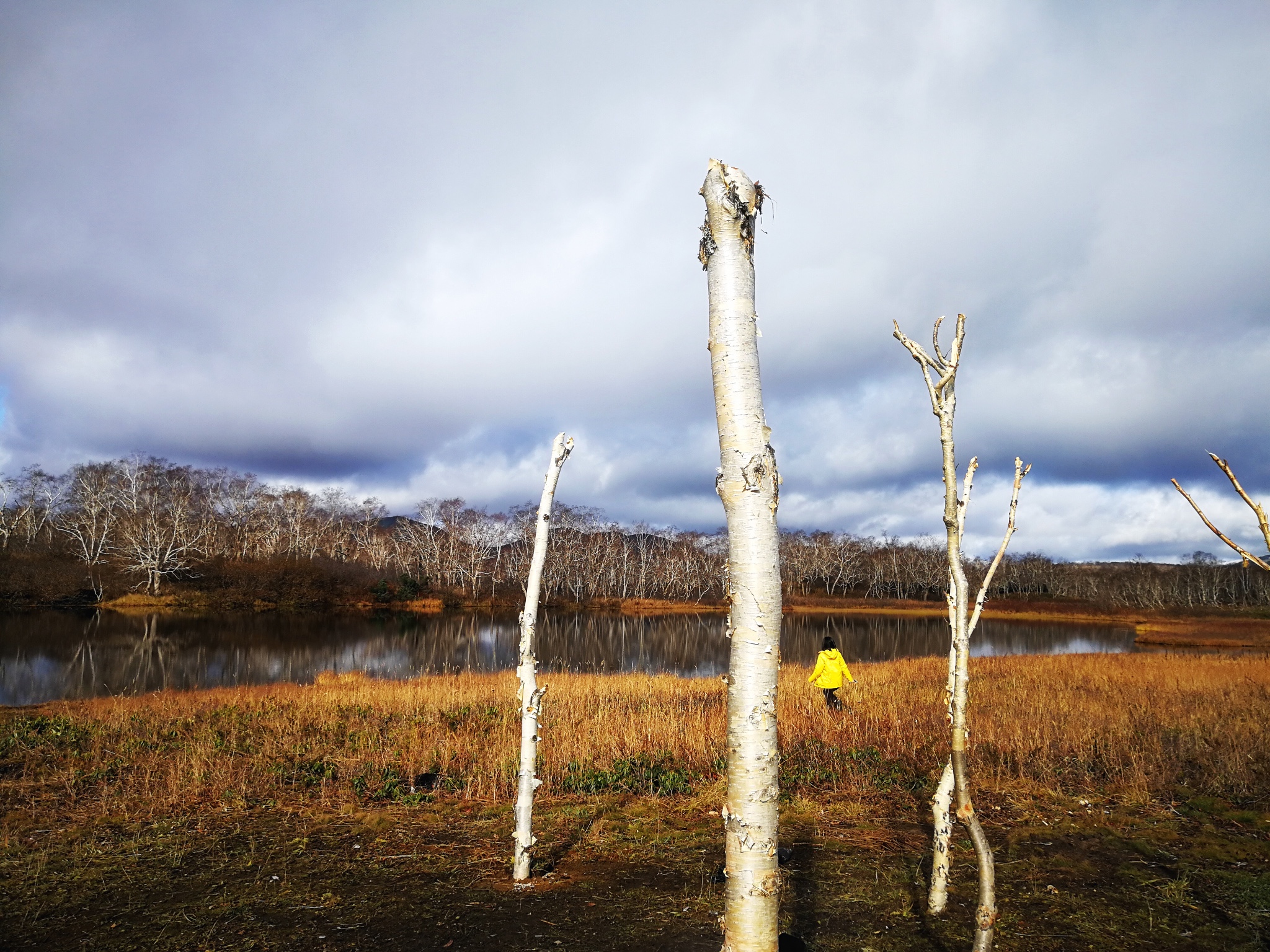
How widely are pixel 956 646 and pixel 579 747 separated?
21.4ft

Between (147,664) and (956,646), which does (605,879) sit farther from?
(147,664)

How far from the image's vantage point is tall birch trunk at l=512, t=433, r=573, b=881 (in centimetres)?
483

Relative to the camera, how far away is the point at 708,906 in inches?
171

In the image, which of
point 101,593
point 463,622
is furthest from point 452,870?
point 101,593

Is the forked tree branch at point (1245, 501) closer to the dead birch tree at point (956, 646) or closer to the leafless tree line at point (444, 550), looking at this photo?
the dead birch tree at point (956, 646)

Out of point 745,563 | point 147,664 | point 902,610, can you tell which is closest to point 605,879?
point 745,563

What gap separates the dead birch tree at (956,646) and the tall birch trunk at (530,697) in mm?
2566

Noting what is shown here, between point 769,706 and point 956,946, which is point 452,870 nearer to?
point 956,946

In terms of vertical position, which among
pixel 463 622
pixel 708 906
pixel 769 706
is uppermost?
pixel 769 706

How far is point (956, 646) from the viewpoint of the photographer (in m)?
3.05

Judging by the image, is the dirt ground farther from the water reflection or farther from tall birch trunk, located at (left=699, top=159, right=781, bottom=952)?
the water reflection

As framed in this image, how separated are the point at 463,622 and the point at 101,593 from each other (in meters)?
27.9

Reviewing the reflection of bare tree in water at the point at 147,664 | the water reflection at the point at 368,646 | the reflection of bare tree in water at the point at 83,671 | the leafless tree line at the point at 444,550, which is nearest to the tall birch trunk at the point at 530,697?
the water reflection at the point at 368,646

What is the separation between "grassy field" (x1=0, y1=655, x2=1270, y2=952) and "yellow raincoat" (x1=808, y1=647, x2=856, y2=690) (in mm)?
808
